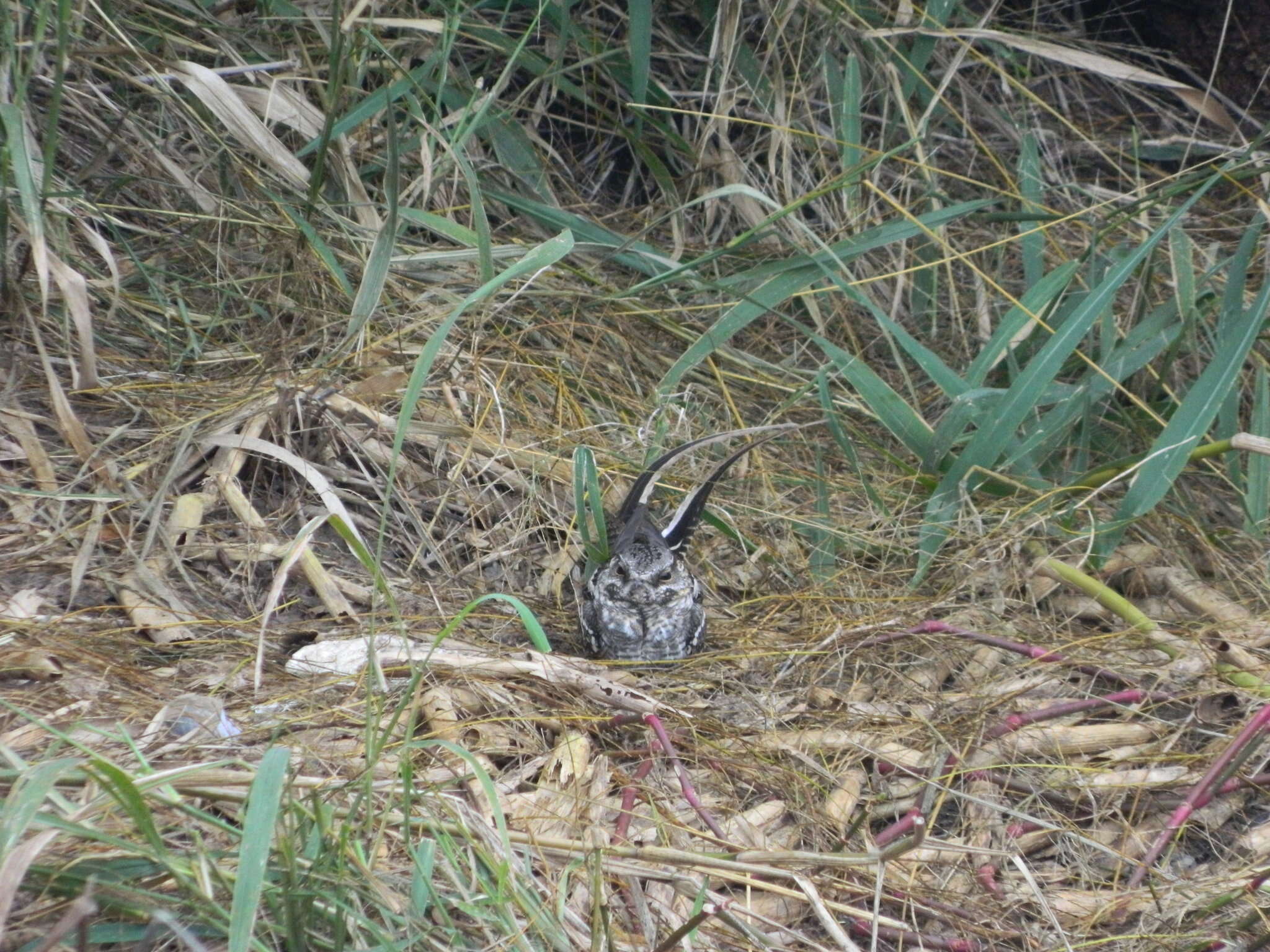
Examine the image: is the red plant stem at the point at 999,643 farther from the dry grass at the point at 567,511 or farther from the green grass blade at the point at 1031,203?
the green grass blade at the point at 1031,203

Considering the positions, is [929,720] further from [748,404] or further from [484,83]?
[484,83]

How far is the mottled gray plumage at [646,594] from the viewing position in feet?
8.26

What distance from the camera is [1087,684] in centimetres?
226

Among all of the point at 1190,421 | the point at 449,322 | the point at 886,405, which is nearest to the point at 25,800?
the point at 449,322

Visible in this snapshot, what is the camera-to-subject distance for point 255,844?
1258 millimetres

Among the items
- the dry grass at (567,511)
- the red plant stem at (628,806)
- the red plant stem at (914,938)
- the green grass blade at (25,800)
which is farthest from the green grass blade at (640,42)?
the green grass blade at (25,800)

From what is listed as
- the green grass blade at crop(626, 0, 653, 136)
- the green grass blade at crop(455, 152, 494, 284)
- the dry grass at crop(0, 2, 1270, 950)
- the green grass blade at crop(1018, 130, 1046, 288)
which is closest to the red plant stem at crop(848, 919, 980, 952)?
the dry grass at crop(0, 2, 1270, 950)

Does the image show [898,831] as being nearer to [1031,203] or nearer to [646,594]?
[646,594]

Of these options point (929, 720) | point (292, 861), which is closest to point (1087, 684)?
point (929, 720)

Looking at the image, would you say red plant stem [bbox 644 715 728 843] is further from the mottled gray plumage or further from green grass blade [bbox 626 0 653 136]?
green grass blade [bbox 626 0 653 136]

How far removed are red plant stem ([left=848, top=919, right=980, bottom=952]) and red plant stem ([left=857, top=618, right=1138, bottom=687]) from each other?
746 millimetres

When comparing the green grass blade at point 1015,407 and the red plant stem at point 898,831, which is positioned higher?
the green grass blade at point 1015,407

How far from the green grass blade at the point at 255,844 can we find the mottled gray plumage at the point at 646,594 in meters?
1.22

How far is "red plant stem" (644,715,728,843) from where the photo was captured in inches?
69.5
